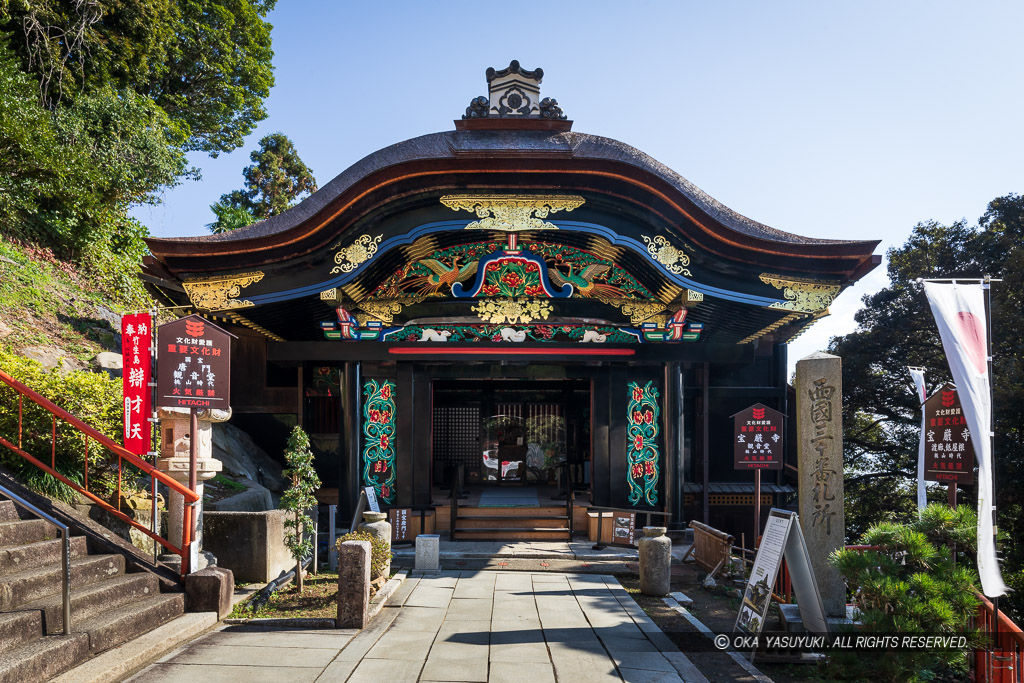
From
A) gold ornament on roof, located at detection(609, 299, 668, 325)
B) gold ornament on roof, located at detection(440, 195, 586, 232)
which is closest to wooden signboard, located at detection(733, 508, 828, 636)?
gold ornament on roof, located at detection(440, 195, 586, 232)

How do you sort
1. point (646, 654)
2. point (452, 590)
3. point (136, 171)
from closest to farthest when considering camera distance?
point (646, 654) < point (452, 590) < point (136, 171)

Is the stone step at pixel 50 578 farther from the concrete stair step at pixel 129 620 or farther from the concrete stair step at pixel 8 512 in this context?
the concrete stair step at pixel 8 512

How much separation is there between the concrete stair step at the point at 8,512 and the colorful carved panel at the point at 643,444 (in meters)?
8.82

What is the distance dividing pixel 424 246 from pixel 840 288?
619cm

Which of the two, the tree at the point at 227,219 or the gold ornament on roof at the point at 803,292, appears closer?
the gold ornament on roof at the point at 803,292

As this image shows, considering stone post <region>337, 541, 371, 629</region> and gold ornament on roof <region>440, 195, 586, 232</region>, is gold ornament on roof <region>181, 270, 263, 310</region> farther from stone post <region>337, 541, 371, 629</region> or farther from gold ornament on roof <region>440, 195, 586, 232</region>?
stone post <region>337, 541, 371, 629</region>

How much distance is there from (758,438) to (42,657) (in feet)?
28.3

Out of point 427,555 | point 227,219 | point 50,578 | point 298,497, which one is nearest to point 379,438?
point 427,555

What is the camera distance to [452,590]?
26.8 ft

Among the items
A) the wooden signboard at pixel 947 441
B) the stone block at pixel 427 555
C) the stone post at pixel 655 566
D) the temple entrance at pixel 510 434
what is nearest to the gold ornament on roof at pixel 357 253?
the stone block at pixel 427 555

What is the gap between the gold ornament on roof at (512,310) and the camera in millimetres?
11070

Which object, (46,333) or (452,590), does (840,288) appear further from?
(46,333)

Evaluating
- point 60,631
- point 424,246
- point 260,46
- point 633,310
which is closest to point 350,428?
point 424,246

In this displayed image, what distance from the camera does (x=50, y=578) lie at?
18.1 ft
